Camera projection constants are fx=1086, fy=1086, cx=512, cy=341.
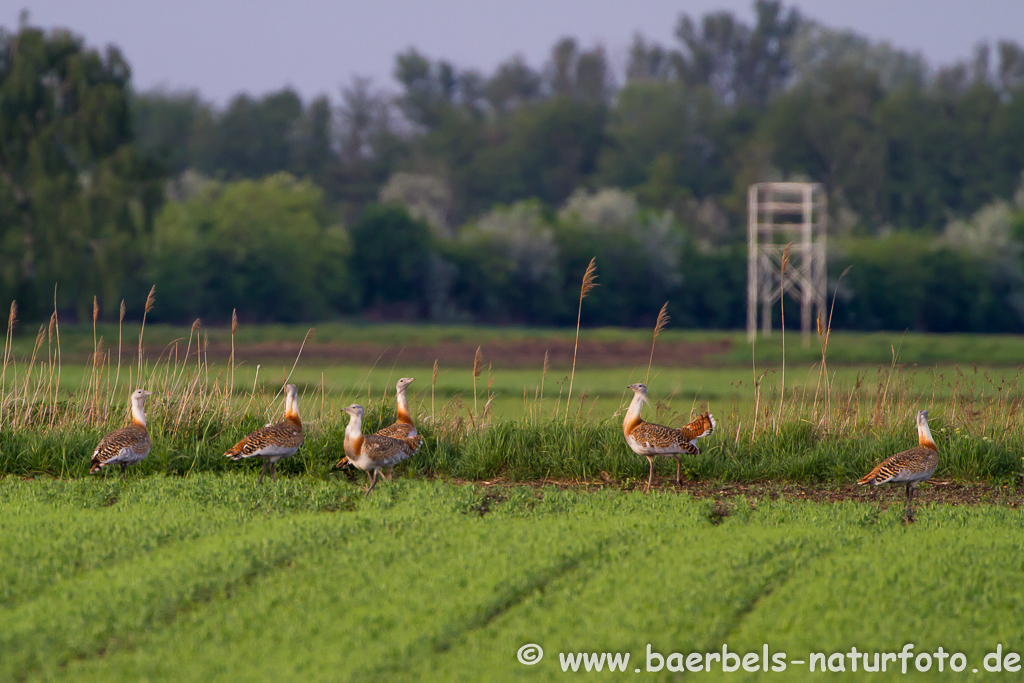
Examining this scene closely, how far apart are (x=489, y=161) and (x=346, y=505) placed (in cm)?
7940

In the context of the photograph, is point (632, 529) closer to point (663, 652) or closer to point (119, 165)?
point (663, 652)

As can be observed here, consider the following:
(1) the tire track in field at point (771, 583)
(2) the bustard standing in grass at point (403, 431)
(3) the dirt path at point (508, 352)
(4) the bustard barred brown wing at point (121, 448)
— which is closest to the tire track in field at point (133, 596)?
(2) the bustard standing in grass at point (403, 431)

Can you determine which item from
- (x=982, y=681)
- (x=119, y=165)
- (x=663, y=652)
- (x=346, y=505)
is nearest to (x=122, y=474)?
(x=346, y=505)

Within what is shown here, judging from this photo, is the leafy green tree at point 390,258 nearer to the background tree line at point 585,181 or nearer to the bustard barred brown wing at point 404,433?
the background tree line at point 585,181

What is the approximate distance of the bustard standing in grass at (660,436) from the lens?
8711mm

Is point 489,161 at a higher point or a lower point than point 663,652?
higher

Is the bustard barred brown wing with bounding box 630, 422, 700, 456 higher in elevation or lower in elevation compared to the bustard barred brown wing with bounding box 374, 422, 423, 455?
higher

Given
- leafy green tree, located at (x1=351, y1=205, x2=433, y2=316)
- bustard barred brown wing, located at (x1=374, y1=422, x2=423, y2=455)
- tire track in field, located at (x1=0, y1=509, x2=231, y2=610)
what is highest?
leafy green tree, located at (x1=351, y1=205, x2=433, y2=316)

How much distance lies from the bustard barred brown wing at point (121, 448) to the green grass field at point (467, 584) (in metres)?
0.72

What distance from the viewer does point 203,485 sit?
850 cm

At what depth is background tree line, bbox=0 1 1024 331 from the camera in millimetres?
63094

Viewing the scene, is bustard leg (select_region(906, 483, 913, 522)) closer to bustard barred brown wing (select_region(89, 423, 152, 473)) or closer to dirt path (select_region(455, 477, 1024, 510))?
dirt path (select_region(455, 477, 1024, 510))

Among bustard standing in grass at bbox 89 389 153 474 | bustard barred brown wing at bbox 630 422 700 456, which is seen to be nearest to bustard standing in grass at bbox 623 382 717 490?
bustard barred brown wing at bbox 630 422 700 456

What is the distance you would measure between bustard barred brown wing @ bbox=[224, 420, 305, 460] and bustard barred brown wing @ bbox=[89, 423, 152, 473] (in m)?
0.77
